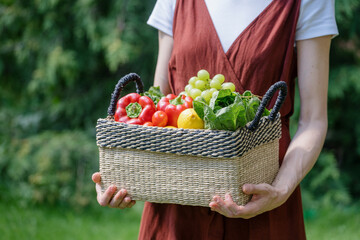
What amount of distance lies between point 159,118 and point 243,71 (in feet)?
1.33

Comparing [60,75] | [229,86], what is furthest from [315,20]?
[60,75]

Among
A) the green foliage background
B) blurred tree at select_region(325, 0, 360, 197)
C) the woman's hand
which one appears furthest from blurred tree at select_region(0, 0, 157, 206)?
the woman's hand

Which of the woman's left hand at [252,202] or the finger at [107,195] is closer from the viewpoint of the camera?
the woman's left hand at [252,202]

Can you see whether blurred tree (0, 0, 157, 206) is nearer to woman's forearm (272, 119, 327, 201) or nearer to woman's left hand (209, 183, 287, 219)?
woman's forearm (272, 119, 327, 201)

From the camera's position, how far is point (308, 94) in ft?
5.43

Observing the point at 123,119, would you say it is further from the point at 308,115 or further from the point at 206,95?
the point at 308,115

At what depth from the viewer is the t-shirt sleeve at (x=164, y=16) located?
74.5 inches

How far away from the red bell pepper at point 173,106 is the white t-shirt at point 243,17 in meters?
0.30

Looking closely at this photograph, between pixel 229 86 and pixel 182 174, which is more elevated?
pixel 229 86

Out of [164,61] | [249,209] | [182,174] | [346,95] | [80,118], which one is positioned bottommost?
[80,118]

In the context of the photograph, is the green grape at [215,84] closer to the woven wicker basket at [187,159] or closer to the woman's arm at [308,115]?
the woven wicker basket at [187,159]

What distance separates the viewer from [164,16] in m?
1.91

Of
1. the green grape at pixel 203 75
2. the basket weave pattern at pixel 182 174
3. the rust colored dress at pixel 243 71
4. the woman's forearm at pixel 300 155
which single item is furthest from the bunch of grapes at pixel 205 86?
the woman's forearm at pixel 300 155

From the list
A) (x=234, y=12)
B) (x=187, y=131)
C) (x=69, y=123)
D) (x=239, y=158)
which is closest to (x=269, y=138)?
(x=239, y=158)
